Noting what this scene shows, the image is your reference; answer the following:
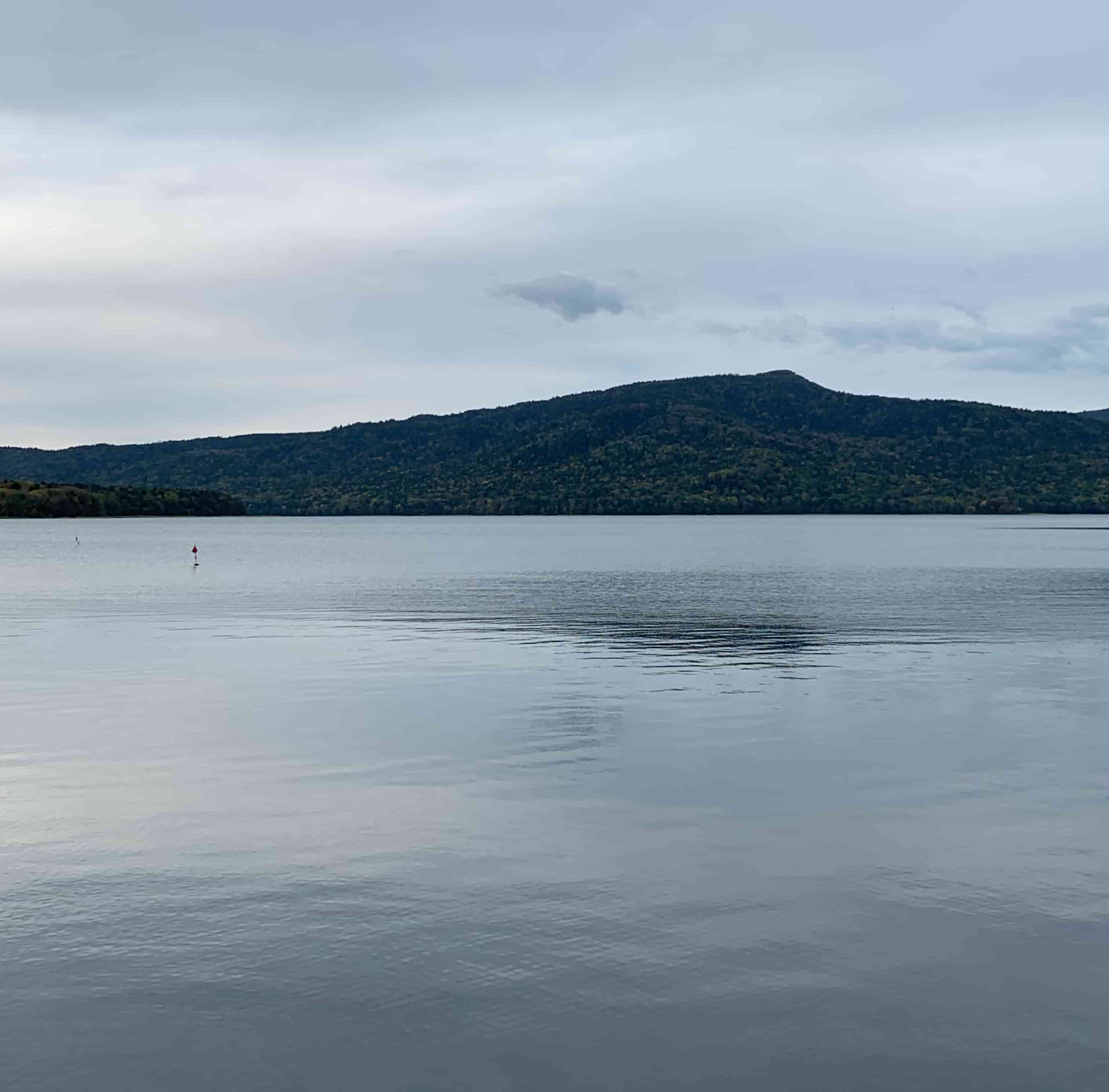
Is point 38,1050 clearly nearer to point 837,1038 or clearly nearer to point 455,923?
point 455,923

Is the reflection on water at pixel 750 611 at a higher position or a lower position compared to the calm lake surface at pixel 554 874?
higher

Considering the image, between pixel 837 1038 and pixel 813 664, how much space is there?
30.2 m

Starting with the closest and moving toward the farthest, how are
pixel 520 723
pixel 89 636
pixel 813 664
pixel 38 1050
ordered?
pixel 38 1050 < pixel 520 723 < pixel 813 664 < pixel 89 636

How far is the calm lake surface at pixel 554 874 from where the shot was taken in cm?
1183

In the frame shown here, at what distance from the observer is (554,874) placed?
1736 centimetres

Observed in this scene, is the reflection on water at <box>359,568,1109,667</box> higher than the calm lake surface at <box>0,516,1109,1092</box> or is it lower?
higher

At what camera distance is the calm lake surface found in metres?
11.8

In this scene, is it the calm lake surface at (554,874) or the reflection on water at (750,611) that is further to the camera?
the reflection on water at (750,611)

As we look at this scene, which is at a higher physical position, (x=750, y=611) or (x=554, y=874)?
(x=750, y=611)

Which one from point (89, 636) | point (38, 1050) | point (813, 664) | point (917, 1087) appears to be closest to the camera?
point (917, 1087)

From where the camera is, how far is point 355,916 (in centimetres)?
1540

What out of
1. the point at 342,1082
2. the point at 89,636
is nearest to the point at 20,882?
the point at 342,1082

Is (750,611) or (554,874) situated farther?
(750,611)

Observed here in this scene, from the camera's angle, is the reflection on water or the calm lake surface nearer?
the calm lake surface
